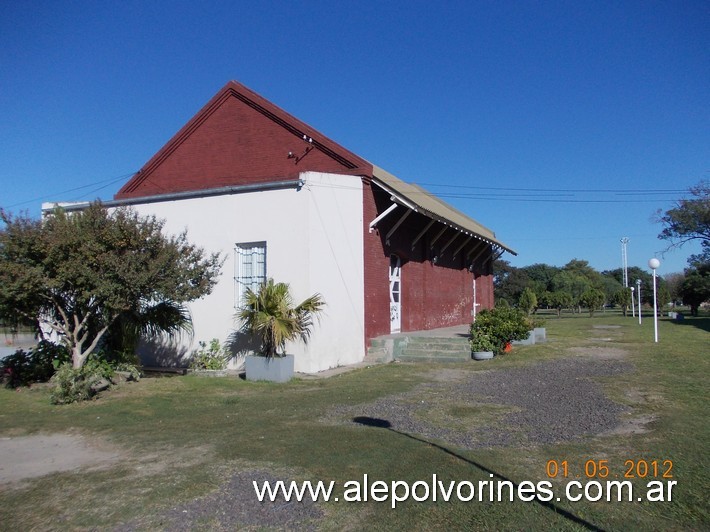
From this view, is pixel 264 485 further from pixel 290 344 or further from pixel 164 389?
pixel 290 344

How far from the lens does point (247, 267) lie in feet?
46.4

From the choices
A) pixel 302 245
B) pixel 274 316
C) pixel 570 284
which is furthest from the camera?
pixel 570 284

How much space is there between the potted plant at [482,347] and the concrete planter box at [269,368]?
5314mm

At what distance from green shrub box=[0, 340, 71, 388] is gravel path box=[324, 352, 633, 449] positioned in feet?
21.8

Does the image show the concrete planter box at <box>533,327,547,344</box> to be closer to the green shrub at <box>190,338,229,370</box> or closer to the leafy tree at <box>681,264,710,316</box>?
the green shrub at <box>190,338,229,370</box>

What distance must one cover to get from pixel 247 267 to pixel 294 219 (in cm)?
186

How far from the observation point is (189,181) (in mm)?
18016

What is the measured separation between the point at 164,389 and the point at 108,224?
128 inches

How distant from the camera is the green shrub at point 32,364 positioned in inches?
455

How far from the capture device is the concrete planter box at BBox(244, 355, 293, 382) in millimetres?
11891

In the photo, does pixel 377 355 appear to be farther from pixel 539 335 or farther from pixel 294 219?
pixel 539 335

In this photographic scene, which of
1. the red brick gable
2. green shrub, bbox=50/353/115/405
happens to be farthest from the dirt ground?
the red brick gable

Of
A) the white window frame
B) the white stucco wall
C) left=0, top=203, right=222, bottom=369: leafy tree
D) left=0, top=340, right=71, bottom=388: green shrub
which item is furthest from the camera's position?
the white window frame

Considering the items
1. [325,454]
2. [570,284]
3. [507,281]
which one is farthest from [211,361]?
[570,284]
